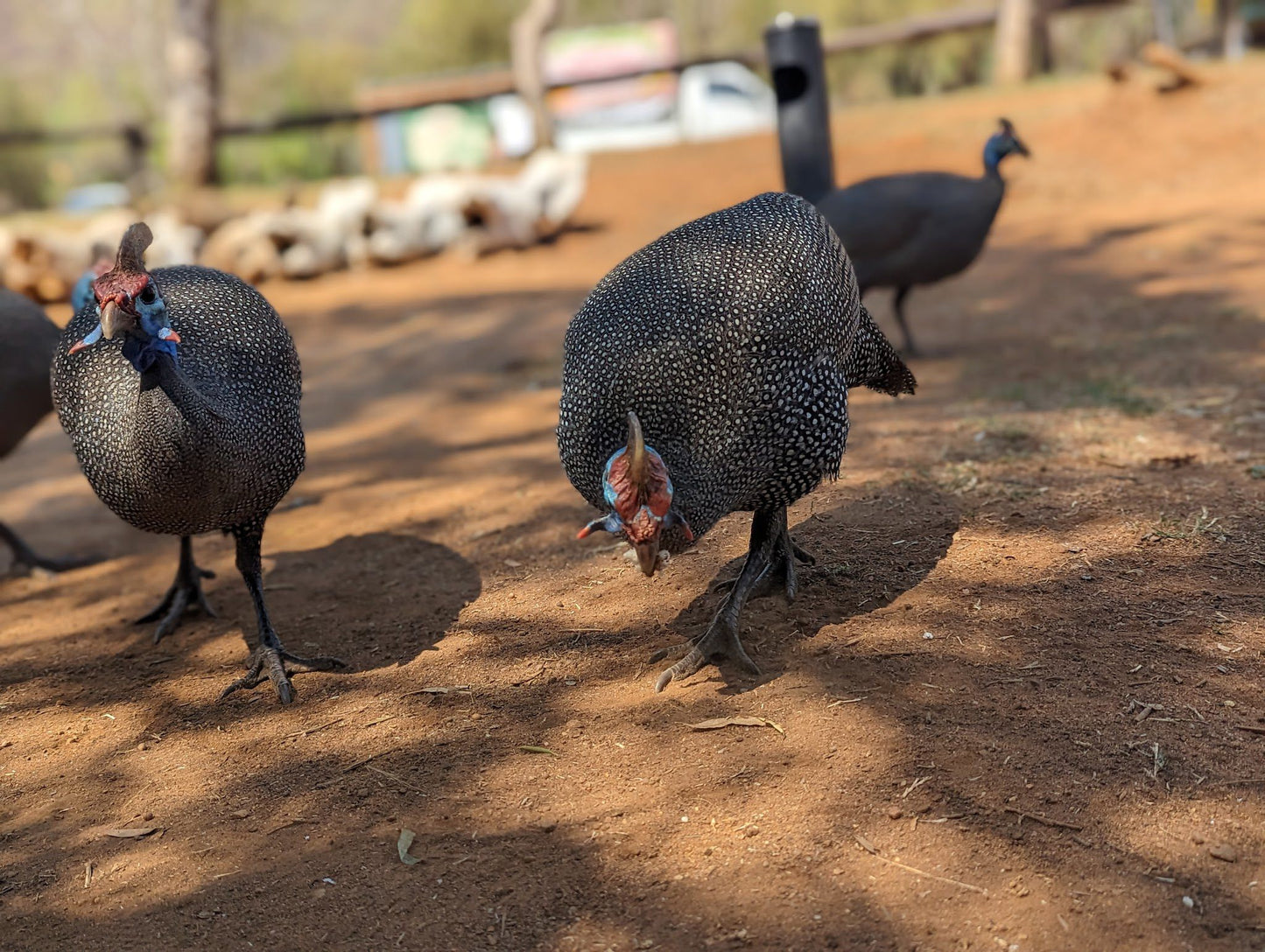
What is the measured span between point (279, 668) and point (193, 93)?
1257 centimetres

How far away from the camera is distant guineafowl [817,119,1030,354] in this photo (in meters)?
6.31

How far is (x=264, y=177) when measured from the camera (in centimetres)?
2155

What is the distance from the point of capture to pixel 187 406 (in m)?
3.17

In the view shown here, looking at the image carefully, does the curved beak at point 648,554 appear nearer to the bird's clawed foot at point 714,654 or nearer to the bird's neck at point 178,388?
the bird's clawed foot at point 714,654

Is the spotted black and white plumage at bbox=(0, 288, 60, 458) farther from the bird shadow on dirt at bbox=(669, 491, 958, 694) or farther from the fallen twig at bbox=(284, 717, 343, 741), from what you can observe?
the bird shadow on dirt at bbox=(669, 491, 958, 694)

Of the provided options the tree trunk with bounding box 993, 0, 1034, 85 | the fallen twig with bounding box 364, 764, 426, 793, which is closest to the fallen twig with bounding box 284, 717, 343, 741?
the fallen twig with bounding box 364, 764, 426, 793

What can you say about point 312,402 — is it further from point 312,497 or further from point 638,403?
point 638,403

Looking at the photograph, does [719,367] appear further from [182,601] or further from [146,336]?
[182,601]

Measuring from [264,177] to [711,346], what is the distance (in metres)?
20.6

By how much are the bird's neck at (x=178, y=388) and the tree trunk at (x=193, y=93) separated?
40.7 ft

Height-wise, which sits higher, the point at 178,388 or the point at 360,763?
the point at 178,388

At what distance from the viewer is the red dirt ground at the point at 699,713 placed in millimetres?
2430

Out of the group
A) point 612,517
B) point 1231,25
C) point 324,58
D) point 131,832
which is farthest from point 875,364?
point 324,58

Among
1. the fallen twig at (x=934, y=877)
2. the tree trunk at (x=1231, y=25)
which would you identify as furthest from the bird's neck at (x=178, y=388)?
the tree trunk at (x=1231, y=25)
